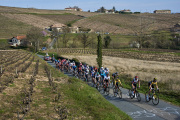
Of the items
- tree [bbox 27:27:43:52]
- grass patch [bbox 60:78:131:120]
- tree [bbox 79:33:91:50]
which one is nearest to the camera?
grass patch [bbox 60:78:131:120]

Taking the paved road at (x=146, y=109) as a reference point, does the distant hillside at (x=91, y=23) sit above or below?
above

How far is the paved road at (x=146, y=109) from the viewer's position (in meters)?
11.0

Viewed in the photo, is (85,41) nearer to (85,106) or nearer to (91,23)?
(91,23)

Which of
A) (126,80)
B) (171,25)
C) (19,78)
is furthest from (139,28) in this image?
(19,78)

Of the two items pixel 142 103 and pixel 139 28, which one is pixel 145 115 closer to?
pixel 142 103

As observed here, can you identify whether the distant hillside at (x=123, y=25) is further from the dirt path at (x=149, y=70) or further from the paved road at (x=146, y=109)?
the paved road at (x=146, y=109)

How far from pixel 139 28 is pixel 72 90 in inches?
3865

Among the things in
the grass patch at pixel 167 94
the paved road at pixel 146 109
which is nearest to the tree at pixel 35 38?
the grass patch at pixel 167 94

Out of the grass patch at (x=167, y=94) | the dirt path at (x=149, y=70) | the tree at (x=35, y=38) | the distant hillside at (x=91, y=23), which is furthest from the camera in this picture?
the distant hillside at (x=91, y=23)

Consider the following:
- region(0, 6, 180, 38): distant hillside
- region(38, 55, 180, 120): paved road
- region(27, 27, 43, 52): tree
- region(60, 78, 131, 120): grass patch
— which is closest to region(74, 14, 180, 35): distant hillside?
region(0, 6, 180, 38): distant hillside

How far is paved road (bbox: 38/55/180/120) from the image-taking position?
11023 millimetres

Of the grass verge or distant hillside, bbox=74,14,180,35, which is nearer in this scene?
the grass verge

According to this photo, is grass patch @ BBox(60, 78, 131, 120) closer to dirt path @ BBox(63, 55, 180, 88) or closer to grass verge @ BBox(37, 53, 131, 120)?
grass verge @ BBox(37, 53, 131, 120)

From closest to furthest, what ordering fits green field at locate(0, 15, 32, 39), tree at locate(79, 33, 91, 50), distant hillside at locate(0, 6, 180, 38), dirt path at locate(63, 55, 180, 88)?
dirt path at locate(63, 55, 180, 88), tree at locate(79, 33, 91, 50), green field at locate(0, 15, 32, 39), distant hillside at locate(0, 6, 180, 38)
